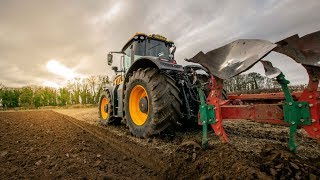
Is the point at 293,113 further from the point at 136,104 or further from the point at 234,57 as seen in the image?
the point at 136,104

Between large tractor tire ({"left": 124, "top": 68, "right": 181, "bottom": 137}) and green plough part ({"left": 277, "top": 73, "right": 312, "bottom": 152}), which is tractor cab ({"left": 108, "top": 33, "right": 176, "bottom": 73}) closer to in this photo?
large tractor tire ({"left": 124, "top": 68, "right": 181, "bottom": 137})

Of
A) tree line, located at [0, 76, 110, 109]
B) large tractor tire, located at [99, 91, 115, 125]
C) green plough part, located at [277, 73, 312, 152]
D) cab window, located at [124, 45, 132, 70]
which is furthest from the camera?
tree line, located at [0, 76, 110, 109]

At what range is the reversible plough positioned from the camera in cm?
210

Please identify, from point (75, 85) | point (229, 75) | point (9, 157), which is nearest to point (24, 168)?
point (9, 157)

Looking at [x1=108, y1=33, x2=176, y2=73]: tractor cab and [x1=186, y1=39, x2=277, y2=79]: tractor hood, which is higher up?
[x1=108, y1=33, x2=176, y2=73]: tractor cab

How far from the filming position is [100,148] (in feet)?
11.1

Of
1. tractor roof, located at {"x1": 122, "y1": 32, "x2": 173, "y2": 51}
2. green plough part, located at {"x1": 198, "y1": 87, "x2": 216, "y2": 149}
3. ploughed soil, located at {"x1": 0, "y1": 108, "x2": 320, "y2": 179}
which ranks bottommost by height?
ploughed soil, located at {"x1": 0, "y1": 108, "x2": 320, "y2": 179}

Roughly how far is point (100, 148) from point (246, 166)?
219 cm

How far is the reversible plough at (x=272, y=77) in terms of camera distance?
210 cm

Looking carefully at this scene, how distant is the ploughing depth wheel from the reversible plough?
404cm

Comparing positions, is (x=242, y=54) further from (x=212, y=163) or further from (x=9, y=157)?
(x=9, y=157)

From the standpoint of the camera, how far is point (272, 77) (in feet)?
6.89

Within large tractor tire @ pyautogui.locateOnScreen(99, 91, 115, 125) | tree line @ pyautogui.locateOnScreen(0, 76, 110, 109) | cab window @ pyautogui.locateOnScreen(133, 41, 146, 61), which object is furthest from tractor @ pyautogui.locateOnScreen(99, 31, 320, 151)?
tree line @ pyautogui.locateOnScreen(0, 76, 110, 109)

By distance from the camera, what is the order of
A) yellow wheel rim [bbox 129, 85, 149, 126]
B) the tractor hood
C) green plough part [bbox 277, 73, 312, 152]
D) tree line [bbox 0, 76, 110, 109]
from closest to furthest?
1. green plough part [bbox 277, 73, 312, 152]
2. the tractor hood
3. yellow wheel rim [bbox 129, 85, 149, 126]
4. tree line [bbox 0, 76, 110, 109]
